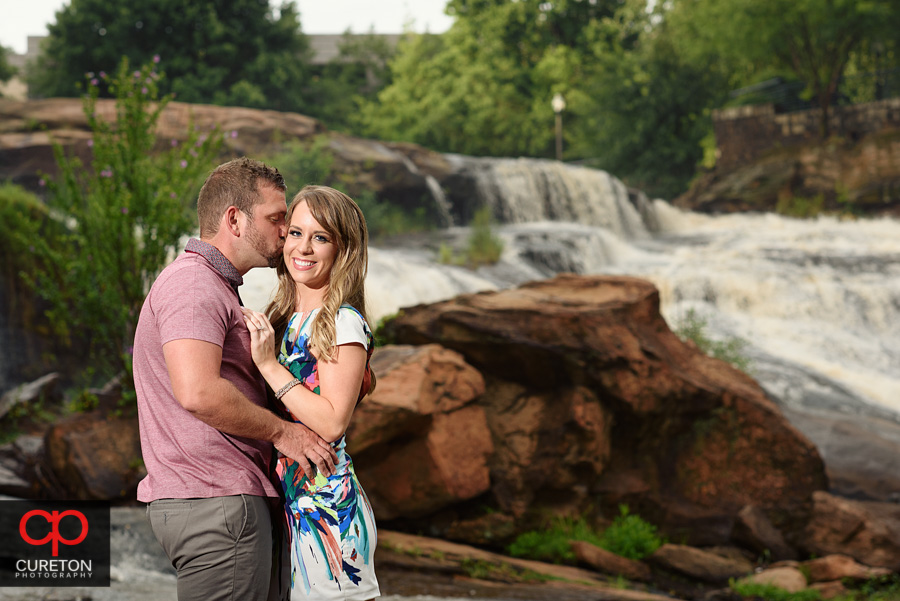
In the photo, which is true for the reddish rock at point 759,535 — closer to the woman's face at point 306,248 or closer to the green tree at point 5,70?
the woman's face at point 306,248

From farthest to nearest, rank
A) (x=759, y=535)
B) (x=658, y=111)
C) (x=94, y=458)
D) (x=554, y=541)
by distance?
(x=658, y=111)
(x=759, y=535)
(x=94, y=458)
(x=554, y=541)

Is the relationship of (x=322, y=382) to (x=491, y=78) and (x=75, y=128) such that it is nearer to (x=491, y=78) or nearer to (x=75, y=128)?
(x=75, y=128)

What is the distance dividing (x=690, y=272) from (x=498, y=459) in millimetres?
10271

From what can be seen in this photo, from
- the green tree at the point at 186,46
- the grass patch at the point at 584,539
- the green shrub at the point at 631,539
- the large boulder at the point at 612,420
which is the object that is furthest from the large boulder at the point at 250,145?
the green shrub at the point at 631,539

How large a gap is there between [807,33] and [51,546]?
85.4 ft

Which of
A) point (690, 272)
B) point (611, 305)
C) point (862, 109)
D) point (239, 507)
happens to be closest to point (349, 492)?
point (239, 507)

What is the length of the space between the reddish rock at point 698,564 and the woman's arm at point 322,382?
4.76m

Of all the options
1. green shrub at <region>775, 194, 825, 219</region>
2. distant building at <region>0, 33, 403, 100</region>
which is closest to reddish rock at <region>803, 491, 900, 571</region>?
green shrub at <region>775, 194, 825, 219</region>

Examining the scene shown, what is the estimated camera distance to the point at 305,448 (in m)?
2.03

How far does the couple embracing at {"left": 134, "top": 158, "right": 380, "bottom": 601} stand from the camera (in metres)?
1.92

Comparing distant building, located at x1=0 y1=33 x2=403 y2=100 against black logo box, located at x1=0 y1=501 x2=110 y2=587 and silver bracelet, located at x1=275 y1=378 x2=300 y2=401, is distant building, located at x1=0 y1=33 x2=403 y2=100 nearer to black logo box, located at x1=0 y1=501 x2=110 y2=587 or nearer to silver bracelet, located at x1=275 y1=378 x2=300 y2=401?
black logo box, located at x1=0 y1=501 x2=110 y2=587

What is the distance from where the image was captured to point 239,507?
1943 mm

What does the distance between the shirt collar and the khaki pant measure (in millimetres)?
592

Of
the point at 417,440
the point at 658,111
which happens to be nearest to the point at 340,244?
the point at 417,440
